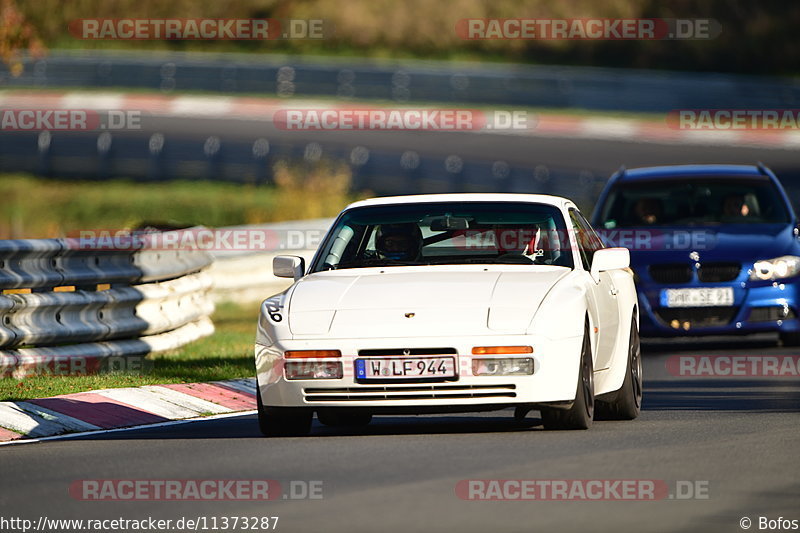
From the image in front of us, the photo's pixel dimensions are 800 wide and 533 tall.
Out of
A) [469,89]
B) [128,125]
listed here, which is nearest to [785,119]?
[469,89]

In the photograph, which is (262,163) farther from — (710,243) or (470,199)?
(470,199)

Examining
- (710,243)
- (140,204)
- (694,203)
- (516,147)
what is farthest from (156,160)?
(710,243)

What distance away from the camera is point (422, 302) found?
408 inches

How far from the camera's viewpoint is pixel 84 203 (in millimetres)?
32531

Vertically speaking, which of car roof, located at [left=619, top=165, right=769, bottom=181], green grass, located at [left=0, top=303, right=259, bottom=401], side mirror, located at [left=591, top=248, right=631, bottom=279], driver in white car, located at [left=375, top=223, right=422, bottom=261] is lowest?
green grass, located at [left=0, top=303, right=259, bottom=401]

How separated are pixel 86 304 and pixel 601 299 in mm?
4712

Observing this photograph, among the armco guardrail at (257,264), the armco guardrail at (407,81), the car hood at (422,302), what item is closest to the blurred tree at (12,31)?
the armco guardrail at (257,264)

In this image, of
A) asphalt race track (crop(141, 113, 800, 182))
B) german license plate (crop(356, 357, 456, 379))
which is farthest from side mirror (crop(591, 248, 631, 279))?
asphalt race track (crop(141, 113, 800, 182))

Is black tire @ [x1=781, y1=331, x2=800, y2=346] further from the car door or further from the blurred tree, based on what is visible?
the blurred tree

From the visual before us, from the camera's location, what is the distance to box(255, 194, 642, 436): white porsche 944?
1008 cm

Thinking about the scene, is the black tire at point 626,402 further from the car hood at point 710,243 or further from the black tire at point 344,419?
the car hood at point 710,243

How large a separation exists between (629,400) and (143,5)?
150 ft

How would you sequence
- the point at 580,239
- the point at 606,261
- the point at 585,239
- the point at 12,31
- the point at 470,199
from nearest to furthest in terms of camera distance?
the point at 606,261 < the point at 470,199 < the point at 580,239 < the point at 585,239 < the point at 12,31

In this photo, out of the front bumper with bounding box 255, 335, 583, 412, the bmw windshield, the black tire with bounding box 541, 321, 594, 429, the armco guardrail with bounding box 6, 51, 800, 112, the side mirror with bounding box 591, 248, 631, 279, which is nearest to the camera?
the front bumper with bounding box 255, 335, 583, 412
